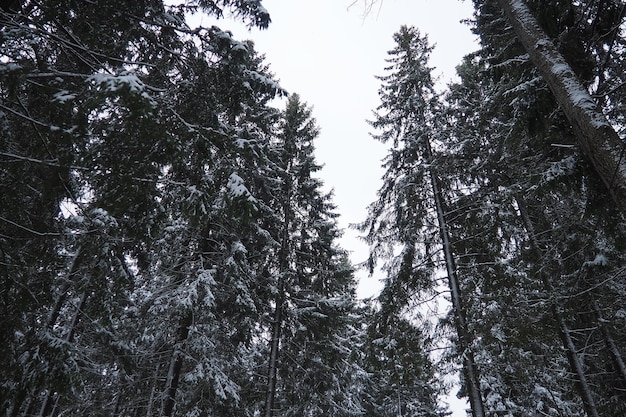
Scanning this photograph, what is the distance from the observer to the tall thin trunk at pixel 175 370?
761cm

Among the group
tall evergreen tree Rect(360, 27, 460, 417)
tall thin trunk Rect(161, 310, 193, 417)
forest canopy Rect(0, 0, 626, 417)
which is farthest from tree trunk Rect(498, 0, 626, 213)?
tall thin trunk Rect(161, 310, 193, 417)

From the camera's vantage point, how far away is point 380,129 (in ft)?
41.9

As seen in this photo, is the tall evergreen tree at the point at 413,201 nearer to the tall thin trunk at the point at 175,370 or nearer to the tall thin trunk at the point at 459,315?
the tall thin trunk at the point at 459,315

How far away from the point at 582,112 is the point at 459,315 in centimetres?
570

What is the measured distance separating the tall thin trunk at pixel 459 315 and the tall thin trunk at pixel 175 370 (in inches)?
265

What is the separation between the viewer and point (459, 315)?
826 cm

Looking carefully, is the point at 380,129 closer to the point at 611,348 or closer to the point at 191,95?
the point at 191,95

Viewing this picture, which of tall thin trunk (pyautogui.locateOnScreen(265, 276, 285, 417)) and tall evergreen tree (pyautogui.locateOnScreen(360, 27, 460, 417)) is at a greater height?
tall evergreen tree (pyautogui.locateOnScreen(360, 27, 460, 417))

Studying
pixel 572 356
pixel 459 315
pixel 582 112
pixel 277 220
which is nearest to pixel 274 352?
pixel 277 220

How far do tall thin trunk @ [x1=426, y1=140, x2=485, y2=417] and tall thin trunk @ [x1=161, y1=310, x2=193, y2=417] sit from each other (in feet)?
22.0

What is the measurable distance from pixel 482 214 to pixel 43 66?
10036 millimetres

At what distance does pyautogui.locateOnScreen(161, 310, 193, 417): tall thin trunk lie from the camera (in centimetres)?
A: 761

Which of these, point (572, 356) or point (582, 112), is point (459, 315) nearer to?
point (572, 356)

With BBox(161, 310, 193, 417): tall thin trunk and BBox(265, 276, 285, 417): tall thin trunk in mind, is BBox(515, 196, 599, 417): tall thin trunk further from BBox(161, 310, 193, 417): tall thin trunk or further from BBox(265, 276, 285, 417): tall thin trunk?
BBox(161, 310, 193, 417): tall thin trunk
